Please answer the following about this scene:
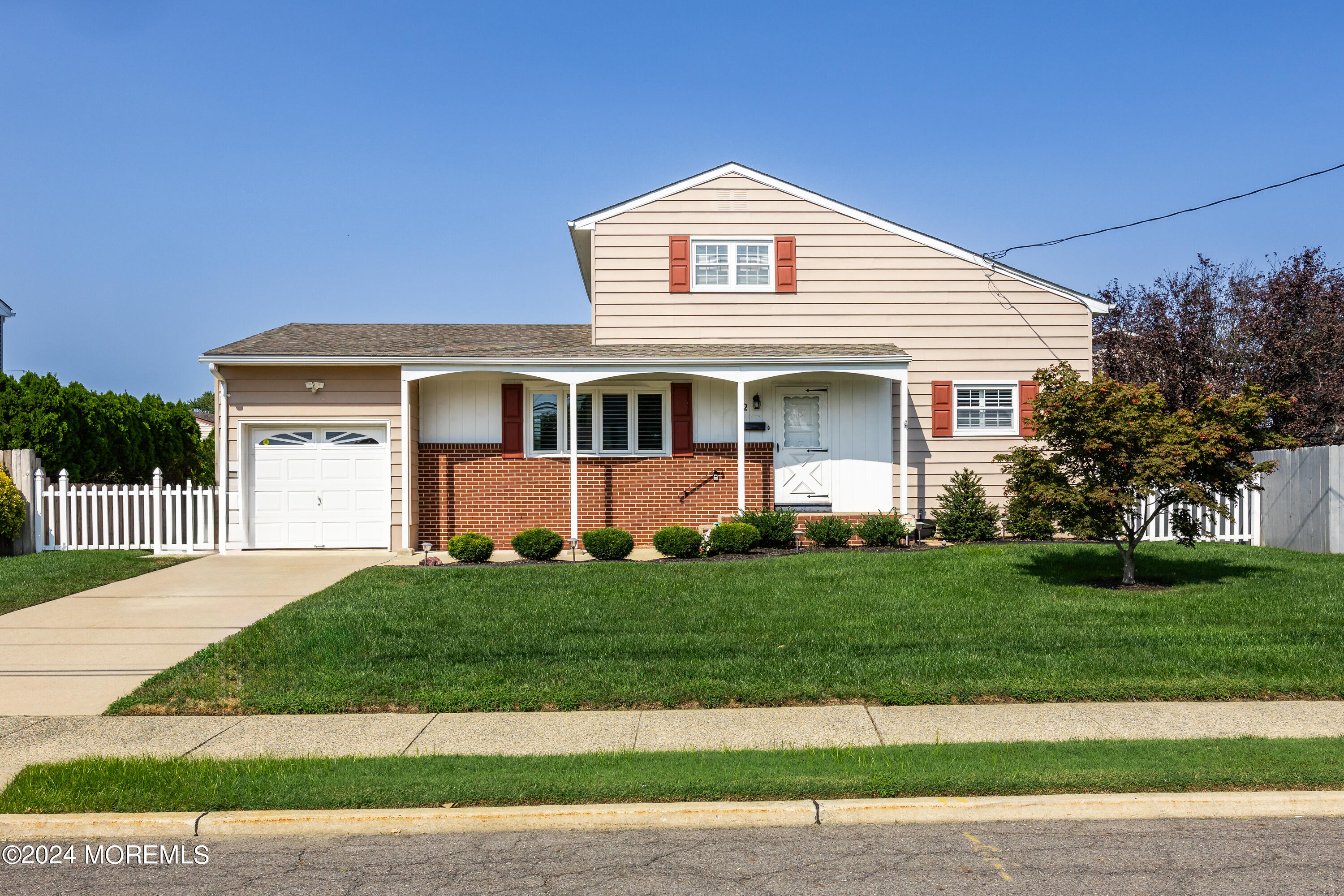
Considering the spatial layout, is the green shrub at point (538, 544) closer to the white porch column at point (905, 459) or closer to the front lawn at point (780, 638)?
the front lawn at point (780, 638)

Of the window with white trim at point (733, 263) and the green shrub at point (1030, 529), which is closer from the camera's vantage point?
the green shrub at point (1030, 529)

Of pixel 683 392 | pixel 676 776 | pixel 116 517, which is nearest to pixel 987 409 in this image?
pixel 683 392

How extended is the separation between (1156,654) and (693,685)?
13.7 ft

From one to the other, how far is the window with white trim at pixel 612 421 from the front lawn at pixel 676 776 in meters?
10.9

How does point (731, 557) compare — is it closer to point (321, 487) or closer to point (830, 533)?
point (830, 533)

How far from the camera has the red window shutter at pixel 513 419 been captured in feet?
54.4

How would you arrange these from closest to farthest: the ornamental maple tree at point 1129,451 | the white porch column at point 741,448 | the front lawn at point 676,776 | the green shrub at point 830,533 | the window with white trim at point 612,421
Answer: the front lawn at point 676,776 → the ornamental maple tree at point 1129,451 → the green shrub at point 830,533 → the white porch column at point 741,448 → the window with white trim at point 612,421

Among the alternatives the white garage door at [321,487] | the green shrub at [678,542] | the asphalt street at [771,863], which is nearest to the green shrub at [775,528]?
the green shrub at [678,542]

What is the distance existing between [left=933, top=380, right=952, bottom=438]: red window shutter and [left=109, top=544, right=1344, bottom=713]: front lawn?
4.45 metres

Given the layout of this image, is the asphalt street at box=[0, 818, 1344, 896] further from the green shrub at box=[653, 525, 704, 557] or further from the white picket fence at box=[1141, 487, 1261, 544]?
the white picket fence at box=[1141, 487, 1261, 544]

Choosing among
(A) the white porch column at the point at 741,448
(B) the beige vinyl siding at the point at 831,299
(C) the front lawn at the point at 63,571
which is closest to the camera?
(C) the front lawn at the point at 63,571

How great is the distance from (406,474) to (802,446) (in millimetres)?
6903

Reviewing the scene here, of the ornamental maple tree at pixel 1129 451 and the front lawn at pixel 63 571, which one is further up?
the ornamental maple tree at pixel 1129 451

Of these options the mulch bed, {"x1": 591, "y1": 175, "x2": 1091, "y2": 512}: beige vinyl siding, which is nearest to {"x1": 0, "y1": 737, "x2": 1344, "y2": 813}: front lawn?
the mulch bed
